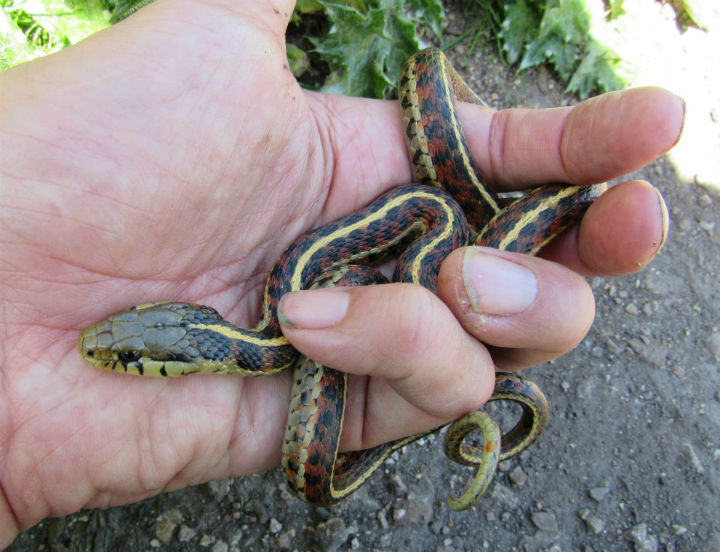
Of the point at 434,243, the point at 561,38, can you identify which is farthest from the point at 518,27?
the point at 434,243

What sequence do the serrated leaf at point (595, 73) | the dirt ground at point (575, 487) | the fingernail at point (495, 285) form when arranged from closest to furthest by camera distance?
the fingernail at point (495, 285) < the dirt ground at point (575, 487) < the serrated leaf at point (595, 73)

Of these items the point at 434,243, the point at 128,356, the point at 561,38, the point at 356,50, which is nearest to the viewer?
the point at 128,356

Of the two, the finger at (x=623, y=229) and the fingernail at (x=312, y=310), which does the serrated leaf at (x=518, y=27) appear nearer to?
the finger at (x=623, y=229)

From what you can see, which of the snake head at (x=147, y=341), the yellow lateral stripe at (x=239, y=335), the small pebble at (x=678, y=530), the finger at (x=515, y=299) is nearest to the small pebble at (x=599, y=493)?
the small pebble at (x=678, y=530)

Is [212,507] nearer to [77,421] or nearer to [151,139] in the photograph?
[77,421]

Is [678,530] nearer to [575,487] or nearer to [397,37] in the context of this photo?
[575,487]
